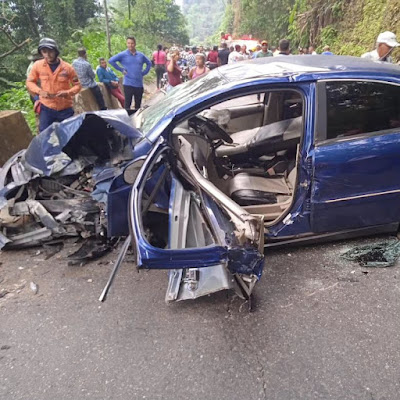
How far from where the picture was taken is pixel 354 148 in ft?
8.35

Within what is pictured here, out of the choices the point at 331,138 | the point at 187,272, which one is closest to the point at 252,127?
the point at 331,138

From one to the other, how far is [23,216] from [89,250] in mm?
689

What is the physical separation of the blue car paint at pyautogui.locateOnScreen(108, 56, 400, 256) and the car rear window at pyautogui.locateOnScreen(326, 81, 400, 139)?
0.22 ft

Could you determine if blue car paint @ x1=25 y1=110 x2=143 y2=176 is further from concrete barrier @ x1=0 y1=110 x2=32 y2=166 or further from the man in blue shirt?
the man in blue shirt

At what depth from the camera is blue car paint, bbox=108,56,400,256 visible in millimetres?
2529

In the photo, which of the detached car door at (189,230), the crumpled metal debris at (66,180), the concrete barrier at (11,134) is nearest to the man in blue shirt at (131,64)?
the concrete barrier at (11,134)

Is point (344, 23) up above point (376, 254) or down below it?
above

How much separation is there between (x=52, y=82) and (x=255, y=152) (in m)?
2.93

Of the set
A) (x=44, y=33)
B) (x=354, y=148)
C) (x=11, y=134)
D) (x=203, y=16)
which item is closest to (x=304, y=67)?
(x=354, y=148)

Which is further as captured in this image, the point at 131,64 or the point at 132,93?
the point at 132,93

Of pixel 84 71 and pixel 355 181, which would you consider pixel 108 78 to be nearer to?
pixel 84 71

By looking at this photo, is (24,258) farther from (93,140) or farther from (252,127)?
(252,127)

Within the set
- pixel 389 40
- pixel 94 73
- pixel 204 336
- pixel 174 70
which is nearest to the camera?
pixel 204 336

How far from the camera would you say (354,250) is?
9.82 ft
